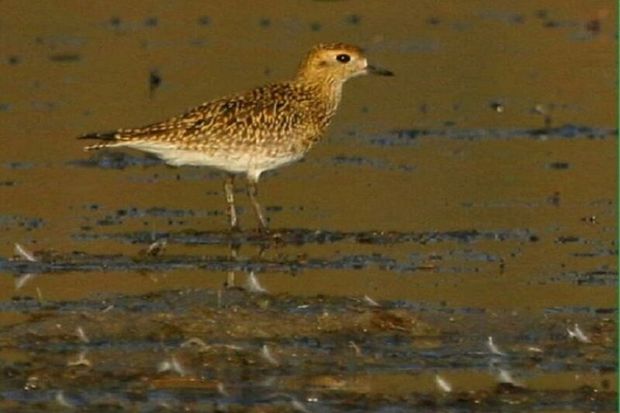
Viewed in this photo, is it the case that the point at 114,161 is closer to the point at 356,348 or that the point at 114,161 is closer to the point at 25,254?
the point at 25,254

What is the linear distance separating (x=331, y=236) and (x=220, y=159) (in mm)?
940

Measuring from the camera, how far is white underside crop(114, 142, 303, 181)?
13.4 metres

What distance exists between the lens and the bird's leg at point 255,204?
13367 mm

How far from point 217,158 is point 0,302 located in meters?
2.80

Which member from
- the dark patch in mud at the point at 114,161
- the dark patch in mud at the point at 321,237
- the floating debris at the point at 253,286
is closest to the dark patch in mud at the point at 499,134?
the dark patch in mud at the point at 114,161

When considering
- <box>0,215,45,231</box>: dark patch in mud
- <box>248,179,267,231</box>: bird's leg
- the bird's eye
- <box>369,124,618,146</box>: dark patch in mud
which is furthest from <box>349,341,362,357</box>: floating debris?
<box>369,124,618,146</box>: dark patch in mud

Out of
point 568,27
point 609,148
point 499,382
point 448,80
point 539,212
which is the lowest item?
point 499,382

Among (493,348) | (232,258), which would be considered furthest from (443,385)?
(232,258)

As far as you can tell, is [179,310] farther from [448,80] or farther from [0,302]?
[448,80]

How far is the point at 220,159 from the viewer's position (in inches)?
535

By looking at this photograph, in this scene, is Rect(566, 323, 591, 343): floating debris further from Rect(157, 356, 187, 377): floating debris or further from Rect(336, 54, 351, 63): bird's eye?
Rect(336, 54, 351, 63): bird's eye

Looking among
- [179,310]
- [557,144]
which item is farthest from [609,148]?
[179,310]

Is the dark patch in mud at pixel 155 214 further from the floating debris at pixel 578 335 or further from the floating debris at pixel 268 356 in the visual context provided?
the floating debris at pixel 578 335

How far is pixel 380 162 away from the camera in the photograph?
1579 cm
